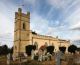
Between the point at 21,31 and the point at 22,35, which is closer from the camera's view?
the point at 21,31

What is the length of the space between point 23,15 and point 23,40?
7725 millimetres

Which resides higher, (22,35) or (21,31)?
(21,31)

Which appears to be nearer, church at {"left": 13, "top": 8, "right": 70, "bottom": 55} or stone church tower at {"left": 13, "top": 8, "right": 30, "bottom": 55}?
stone church tower at {"left": 13, "top": 8, "right": 30, "bottom": 55}

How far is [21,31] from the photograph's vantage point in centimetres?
6047

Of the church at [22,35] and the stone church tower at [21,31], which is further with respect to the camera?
the church at [22,35]

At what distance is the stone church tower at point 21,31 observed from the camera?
59528 mm

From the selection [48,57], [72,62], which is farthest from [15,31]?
[72,62]

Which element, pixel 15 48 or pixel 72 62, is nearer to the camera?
pixel 72 62

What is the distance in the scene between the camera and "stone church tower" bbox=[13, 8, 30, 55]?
59528mm

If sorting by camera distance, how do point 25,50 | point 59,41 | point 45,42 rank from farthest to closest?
point 59,41
point 45,42
point 25,50

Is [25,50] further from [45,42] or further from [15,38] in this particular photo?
[45,42]

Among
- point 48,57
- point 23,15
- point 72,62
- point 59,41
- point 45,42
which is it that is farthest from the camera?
point 59,41

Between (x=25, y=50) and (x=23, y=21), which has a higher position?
(x=23, y=21)

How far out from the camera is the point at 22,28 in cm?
6103
